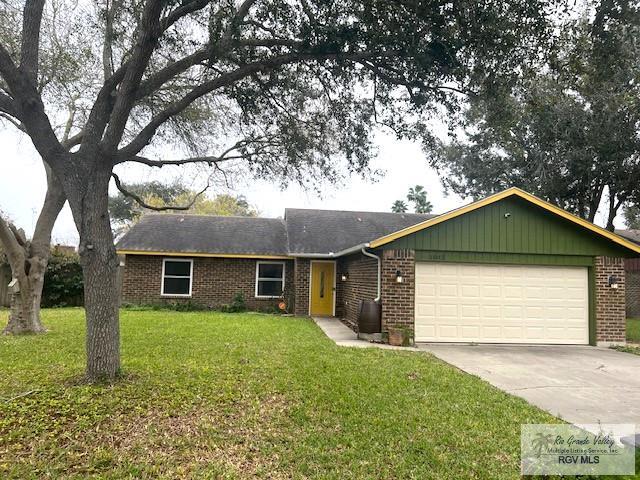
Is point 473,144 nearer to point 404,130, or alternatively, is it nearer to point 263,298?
point 263,298

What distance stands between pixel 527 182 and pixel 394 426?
17.7 metres

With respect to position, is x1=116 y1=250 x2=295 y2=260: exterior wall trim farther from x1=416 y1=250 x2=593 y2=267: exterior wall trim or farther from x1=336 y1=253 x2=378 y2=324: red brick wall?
x1=416 y1=250 x2=593 y2=267: exterior wall trim

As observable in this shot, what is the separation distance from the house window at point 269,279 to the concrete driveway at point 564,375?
26.6ft

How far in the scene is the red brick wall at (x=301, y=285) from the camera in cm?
1631

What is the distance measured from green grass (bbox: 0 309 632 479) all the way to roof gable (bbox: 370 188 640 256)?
3.62m

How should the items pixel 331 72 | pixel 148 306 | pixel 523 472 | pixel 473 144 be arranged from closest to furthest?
pixel 523 472 → pixel 331 72 → pixel 148 306 → pixel 473 144

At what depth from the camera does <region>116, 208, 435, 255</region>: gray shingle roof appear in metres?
16.8

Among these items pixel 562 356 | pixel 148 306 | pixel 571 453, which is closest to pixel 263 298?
pixel 148 306

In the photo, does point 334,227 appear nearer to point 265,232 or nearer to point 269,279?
point 265,232

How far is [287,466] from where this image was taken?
12.8 ft

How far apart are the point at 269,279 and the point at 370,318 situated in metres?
7.41

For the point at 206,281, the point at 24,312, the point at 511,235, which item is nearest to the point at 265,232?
the point at 206,281

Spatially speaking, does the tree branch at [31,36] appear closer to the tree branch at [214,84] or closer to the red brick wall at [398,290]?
the tree branch at [214,84]

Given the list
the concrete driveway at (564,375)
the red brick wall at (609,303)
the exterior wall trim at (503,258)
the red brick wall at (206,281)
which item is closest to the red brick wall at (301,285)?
the red brick wall at (206,281)
